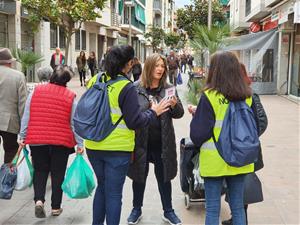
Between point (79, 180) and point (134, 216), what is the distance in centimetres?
70

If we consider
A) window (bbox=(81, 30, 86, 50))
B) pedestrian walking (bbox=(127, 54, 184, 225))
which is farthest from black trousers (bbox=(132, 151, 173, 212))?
window (bbox=(81, 30, 86, 50))

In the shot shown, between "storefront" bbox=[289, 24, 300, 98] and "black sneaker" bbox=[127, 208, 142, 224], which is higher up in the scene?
"storefront" bbox=[289, 24, 300, 98]

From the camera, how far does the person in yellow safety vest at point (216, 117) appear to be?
346cm

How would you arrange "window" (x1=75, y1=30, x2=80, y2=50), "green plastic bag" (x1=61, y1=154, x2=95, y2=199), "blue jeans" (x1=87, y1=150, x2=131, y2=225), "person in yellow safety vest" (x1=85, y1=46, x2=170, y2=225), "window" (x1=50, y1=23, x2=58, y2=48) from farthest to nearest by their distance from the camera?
"window" (x1=75, y1=30, x2=80, y2=50)
"window" (x1=50, y1=23, x2=58, y2=48)
"green plastic bag" (x1=61, y1=154, x2=95, y2=199)
"blue jeans" (x1=87, y1=150, x2=131, y2=225)
"person in yellow safety vest" (x1=85, y1=46, x2=170, y2=225)

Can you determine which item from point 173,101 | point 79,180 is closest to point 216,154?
point 173,101

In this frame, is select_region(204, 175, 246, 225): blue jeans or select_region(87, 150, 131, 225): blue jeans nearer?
select_region(204, 175, 246, 225): blue jeans

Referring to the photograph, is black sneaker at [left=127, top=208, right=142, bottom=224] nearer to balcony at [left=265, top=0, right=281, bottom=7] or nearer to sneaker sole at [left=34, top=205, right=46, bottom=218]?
sneaker sole at [left=34, top=205, right=46, bottom=218]

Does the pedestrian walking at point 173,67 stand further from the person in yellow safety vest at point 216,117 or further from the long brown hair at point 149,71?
the person in yellow safety vest at point 216,117

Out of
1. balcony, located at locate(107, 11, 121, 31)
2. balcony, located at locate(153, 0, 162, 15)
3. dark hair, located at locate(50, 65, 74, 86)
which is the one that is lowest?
dark hair, located at locate(50, 65, 74, 86)

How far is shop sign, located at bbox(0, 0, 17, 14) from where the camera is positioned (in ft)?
61.4

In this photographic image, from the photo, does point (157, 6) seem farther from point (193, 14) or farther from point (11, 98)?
point (11, 98)

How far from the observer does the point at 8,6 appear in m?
19.2

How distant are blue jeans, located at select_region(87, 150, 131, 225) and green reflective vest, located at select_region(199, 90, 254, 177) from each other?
2.15 feet

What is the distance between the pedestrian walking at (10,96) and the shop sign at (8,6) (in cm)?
1427
